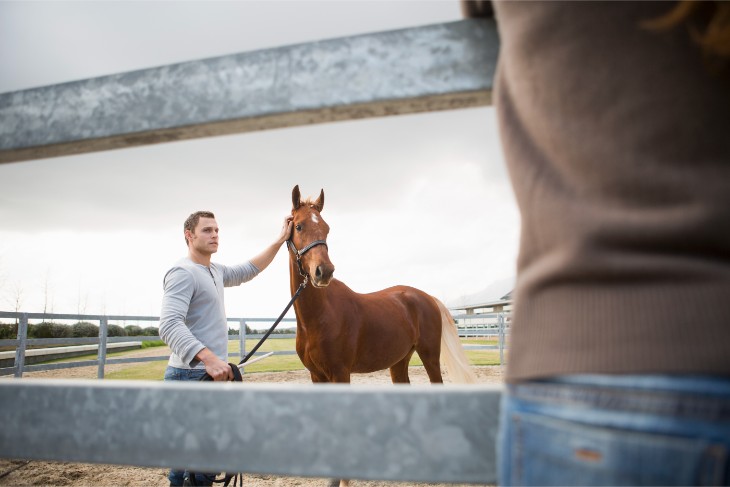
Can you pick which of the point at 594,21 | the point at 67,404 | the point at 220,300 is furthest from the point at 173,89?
the point at 220,300

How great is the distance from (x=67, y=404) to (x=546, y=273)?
0.84 metres

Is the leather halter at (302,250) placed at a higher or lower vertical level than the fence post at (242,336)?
higher

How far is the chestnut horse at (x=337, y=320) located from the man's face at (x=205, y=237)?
91cm

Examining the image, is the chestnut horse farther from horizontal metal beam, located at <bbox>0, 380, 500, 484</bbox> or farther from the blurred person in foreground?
the blurred person in foreground

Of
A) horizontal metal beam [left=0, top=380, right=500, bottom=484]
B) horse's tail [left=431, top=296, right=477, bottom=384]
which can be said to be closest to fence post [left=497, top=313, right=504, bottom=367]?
horse's tail [left=431, top=296, right=477, bottom=384]

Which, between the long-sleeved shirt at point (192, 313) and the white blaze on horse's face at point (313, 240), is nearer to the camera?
the long-sleeved shirt at point (192, 313)

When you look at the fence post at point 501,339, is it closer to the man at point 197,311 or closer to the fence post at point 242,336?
the fence post at point 242,336

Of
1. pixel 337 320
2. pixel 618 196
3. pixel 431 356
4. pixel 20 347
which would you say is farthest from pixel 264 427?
pixel 20 347

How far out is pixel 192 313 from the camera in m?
3.46

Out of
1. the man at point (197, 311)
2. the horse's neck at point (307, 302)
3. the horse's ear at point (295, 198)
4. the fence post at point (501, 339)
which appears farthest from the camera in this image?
the fence post at point (501, 339)

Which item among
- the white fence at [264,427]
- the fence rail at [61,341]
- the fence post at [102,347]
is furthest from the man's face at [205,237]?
the fence post at [102,347]

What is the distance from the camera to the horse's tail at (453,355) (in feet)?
21.0

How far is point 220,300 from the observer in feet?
12.0

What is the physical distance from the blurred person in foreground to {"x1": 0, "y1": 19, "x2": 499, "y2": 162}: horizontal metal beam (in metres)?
0.18
